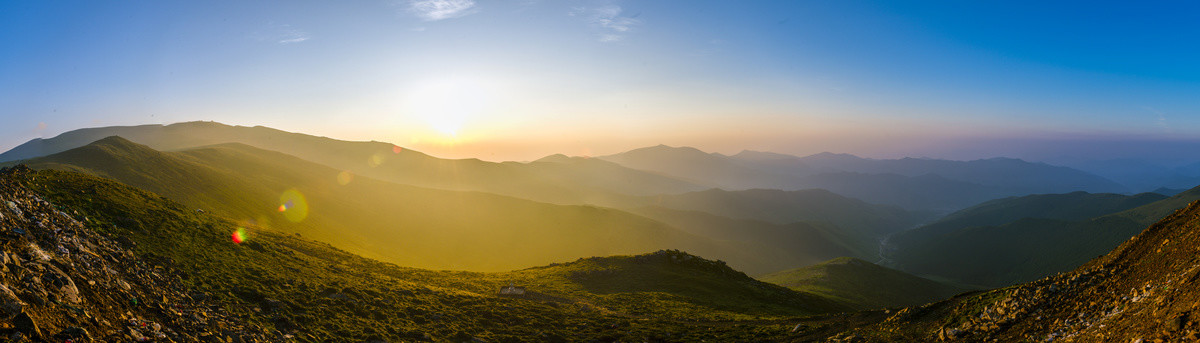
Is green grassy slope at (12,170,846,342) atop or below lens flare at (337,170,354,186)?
below

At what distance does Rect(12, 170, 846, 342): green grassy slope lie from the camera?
28.5m

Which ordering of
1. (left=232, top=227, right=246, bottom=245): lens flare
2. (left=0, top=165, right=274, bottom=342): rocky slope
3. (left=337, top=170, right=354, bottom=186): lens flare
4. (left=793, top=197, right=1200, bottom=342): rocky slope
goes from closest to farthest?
(left=0, top=165, right=274, bottom=342): rocky slope → (left=793, top=197, right=1200, bottom=342): rocky slope → (left=232, top=227, right=246, bottom=245): lens flare → (left=337, top=170, right=354, bottom=186): lens flare

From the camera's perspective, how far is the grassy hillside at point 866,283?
479 feet

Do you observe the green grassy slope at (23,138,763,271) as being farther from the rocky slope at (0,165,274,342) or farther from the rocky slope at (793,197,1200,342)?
the rocky slope at (793,197,1200,342)

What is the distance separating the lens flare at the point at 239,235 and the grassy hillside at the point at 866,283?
141m

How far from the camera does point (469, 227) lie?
15812cm

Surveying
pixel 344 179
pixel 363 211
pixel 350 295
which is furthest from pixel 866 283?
pixel 344 179

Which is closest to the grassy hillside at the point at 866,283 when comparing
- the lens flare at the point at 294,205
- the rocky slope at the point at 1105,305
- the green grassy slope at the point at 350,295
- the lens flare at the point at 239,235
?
the green grassy slope at the point at 350,295

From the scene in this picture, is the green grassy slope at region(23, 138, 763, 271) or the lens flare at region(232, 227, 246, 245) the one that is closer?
the lens flare at region(232, 227, 246, 245)

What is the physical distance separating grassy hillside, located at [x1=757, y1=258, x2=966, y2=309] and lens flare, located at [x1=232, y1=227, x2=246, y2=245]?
141m

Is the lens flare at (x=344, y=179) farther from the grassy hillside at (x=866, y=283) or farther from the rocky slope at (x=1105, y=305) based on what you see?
the rocky slope at (x=1105, y=305)

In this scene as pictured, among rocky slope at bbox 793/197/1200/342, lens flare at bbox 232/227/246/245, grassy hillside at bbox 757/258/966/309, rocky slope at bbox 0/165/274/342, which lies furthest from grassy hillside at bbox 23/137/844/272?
rocky slope at bbox 793/197/1200/342

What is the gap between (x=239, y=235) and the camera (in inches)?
1666

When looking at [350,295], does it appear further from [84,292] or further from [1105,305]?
[1105,305]
